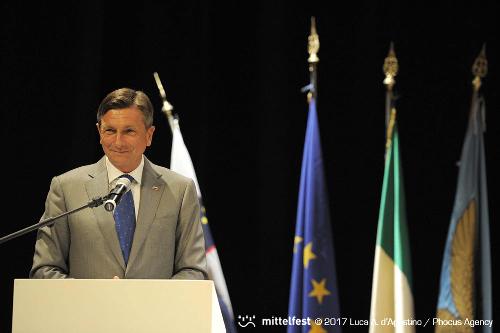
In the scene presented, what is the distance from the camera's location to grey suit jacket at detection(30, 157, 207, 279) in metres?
2.77

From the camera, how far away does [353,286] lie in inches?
199

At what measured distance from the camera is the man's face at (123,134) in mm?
2834

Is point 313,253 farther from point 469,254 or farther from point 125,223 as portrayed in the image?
point 125,223

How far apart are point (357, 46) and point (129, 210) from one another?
286 cm

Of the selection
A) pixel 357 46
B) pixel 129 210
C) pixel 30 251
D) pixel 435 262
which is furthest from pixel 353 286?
pixel 129 210

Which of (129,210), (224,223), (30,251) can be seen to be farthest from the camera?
(224,223)

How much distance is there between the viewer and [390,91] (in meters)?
4.96

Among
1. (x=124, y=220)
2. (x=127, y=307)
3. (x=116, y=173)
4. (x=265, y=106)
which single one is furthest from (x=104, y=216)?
(x=265, y=106)

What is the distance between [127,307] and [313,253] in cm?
254

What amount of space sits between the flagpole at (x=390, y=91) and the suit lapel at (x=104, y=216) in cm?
244

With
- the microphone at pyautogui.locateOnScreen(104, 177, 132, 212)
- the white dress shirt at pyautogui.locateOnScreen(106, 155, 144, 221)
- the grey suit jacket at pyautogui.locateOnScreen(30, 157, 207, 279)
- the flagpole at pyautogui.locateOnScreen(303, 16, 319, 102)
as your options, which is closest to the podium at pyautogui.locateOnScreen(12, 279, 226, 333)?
the microphone at pyautogui.locateOnScreen(104, 177, 132, 212)

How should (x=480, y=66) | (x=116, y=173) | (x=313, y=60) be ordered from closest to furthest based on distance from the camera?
(x=116, y=173) → (x=313, y=60) → (x=480, y=66)

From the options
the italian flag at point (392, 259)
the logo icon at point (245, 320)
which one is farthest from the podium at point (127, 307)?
the logo icon at point (245, 320)

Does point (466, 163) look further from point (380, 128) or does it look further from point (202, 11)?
point (202, 11)
